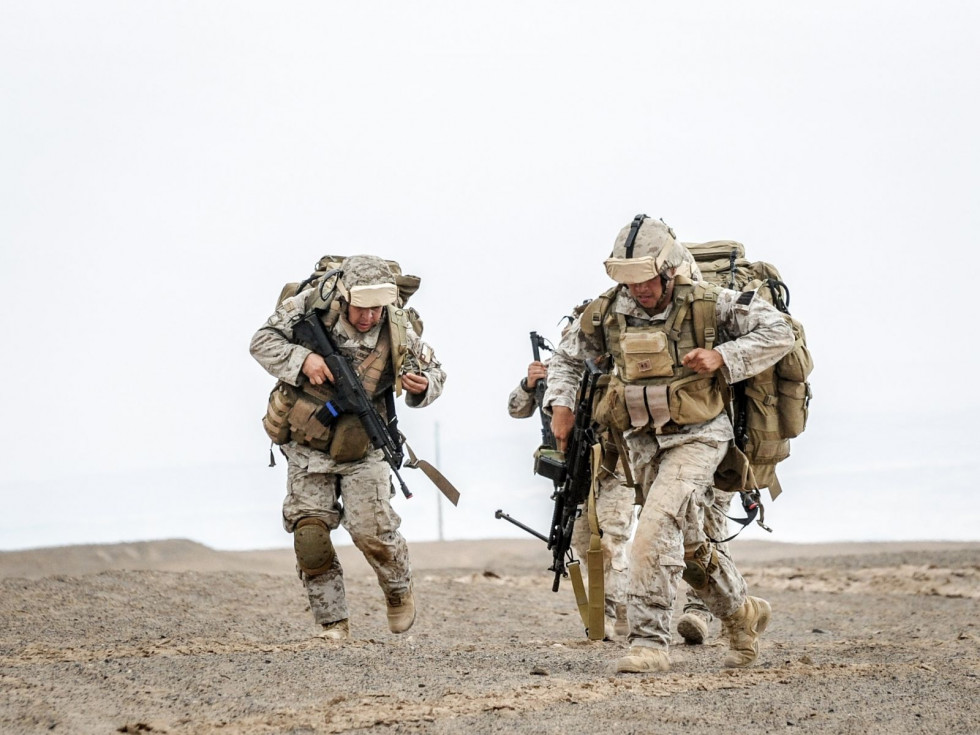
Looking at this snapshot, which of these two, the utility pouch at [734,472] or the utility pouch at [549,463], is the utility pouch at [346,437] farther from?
the utility pouch at [734,472]

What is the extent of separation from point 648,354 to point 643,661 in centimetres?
151

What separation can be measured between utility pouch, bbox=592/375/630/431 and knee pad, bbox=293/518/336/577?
1966mm

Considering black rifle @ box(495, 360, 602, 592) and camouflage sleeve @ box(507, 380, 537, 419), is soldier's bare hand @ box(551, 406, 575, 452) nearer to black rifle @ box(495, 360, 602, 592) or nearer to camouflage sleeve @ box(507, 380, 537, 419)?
black rifle @ box(495, 360, 602, 592)

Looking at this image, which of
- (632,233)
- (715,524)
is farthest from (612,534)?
(632,233)

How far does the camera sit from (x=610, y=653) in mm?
8477

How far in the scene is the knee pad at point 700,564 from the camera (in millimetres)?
A: 7535

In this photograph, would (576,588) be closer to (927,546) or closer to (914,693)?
(914,693)

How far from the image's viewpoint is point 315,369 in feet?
27.5

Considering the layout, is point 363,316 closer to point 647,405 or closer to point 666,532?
point 647,405

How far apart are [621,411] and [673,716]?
1865 millimetres

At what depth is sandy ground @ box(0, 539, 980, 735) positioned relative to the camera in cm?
598

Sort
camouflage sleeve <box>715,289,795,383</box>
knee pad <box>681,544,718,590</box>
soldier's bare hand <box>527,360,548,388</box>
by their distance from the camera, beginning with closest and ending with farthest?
camouflage sleeve <box>715,289,795,383</box> < knee pad <box>681,544,718,590</box> < soldier's bare hand <box>527,360,548,388</box>

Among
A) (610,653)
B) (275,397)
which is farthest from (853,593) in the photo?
(275,397)

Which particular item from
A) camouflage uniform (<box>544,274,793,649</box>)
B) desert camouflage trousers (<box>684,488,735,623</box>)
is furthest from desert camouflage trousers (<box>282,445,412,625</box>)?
desert camouflage trousers (<box>684,488,735,623</box>)
